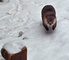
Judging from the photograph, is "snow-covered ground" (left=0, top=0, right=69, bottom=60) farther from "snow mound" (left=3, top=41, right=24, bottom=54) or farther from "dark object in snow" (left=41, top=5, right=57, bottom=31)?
"snow mound" (left=3, top=41, right=24, bottom=54)

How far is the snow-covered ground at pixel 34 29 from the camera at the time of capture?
310 centimetres

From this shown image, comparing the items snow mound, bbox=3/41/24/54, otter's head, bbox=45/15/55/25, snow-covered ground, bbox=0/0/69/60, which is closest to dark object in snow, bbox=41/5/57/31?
otter's head, bbox=45/15/55/25

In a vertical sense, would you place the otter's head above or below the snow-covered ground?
above

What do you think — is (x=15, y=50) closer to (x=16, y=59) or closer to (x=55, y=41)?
(x=16, y=59)

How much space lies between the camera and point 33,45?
3.40 meters

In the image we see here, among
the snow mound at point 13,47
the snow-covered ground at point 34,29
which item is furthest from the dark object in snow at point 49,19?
the snow mound at point 13,47

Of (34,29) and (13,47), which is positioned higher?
(13,47)

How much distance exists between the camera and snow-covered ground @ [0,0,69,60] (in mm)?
3102

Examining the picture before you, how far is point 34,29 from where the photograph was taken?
4.04 m

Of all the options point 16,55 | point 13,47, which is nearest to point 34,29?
point 13,47

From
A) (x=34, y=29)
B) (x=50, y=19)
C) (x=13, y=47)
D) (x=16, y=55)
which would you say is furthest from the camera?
(x=34, y=29)

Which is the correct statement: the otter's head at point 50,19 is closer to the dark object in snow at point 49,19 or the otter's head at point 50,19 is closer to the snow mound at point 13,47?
the dark object in snow at point 49,19

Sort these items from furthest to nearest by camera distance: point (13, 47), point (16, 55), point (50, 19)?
point (50, 19), point (13, 47), point (16, 55)

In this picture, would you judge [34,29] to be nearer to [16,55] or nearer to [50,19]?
[50,19]
